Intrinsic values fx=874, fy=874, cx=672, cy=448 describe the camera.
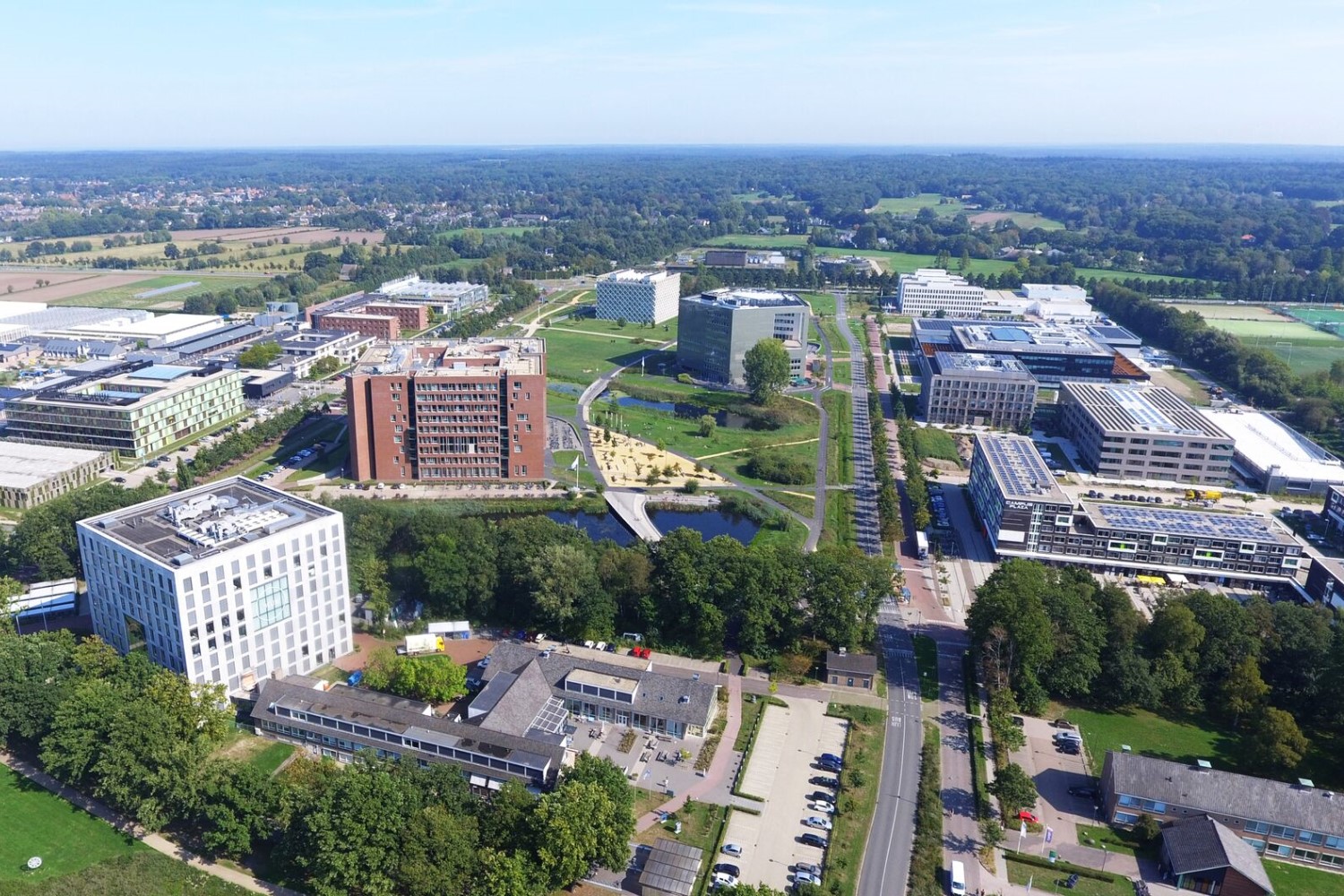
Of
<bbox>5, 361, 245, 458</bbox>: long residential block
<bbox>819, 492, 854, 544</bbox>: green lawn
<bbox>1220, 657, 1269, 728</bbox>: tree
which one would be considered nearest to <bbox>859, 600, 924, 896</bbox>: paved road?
<bbox>819, 492, 854, 544</bbox>: green lawn

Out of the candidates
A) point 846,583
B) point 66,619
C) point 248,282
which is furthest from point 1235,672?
point 248,282

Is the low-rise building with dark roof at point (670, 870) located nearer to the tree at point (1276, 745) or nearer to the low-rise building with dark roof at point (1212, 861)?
the low-rise building with dark roof at point (1212, 861)

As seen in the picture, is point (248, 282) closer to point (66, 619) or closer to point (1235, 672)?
point (66, 619)

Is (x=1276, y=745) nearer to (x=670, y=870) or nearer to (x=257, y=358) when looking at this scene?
(x=670, y=870)

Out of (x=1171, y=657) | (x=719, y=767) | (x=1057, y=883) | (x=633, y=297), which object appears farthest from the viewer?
(x=633, y=297)

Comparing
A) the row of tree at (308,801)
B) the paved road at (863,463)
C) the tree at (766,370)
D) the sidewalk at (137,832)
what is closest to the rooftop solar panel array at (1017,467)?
the paved road at (863,463)

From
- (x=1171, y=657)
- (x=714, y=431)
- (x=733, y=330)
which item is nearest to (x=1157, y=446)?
(x=1171, y=657)
